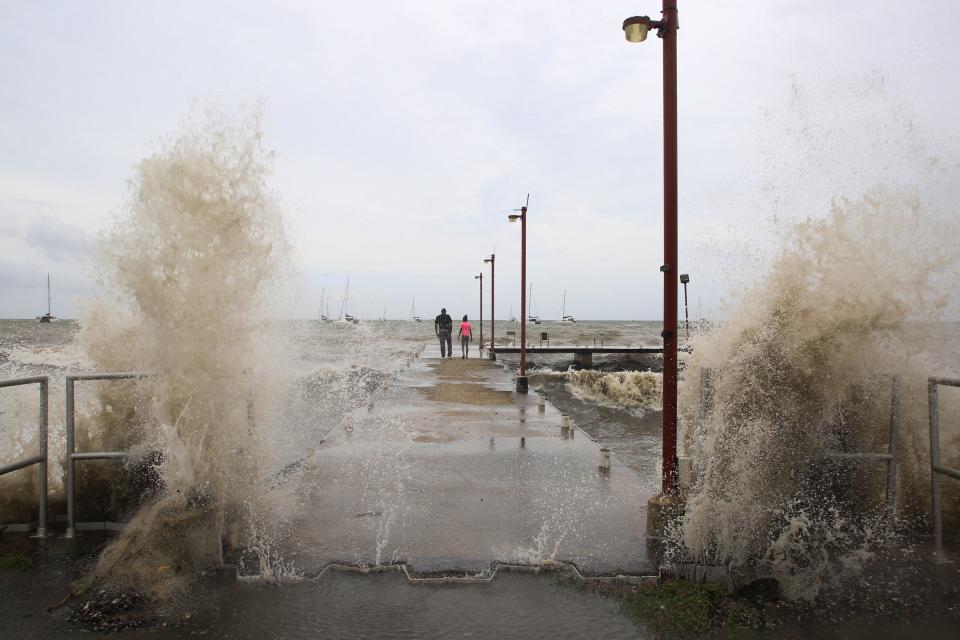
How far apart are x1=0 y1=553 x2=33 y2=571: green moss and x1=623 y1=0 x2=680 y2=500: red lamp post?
Answer: 4705mm

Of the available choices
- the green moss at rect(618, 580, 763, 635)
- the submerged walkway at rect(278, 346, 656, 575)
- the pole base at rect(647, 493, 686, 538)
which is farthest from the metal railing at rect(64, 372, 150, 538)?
the pole base at rect(647, 493, 686, 538)

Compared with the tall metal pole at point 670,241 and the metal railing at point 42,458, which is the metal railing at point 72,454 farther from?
the tall metal pole at point 670,241

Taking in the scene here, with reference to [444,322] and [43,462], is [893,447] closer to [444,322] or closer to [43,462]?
[43,462]

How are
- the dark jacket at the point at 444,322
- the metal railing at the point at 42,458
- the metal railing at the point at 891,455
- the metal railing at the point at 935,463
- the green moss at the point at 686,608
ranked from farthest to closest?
1. the dark jacket at the point at 444,322
2. the metal railing at the point at 42,458
3. the metal railing at the point at 891,455
4. the metal railing at the point at 935,463
5. the green moss at the point at 686,608

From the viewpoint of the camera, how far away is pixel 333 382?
79.6ft

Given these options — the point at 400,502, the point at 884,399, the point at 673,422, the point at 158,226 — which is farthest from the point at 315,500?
the point at 884,399

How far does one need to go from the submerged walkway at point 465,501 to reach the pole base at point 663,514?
0.58ft

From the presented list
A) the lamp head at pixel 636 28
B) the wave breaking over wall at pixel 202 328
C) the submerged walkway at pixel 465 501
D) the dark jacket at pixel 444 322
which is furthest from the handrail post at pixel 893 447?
the dark jacket at pixel 444 322

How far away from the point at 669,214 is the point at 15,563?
554cm

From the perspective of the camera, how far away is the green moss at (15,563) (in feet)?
14.3

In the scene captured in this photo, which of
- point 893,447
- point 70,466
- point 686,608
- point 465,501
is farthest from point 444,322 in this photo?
point 686,608

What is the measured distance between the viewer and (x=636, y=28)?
16.9 ft

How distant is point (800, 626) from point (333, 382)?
72.1ft

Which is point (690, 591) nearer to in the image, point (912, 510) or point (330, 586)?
point (330, 586)
